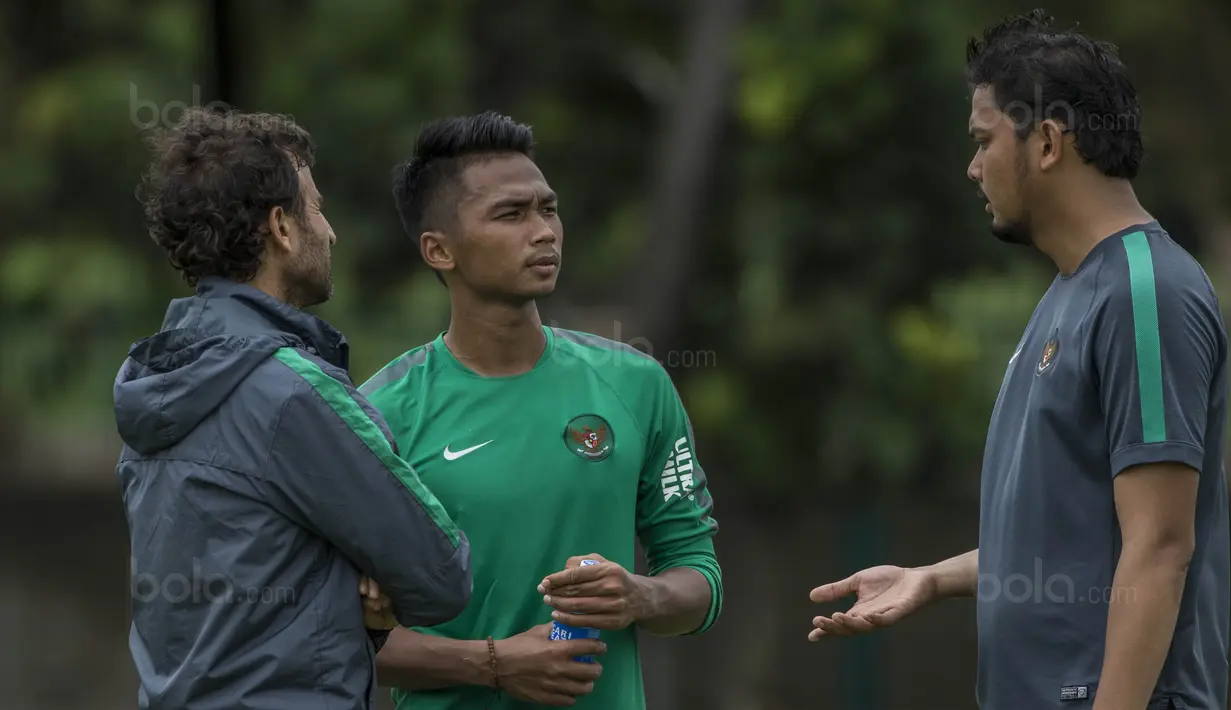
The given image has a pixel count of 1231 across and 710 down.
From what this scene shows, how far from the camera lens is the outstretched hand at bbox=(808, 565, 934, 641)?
11.1 ft

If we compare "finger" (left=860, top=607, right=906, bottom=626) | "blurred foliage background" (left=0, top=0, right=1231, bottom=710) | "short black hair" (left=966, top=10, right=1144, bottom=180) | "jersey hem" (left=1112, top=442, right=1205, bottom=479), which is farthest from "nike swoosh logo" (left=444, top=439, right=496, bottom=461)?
"blurred foliage background" (left=0, top=0, right=1231, bottom=710)

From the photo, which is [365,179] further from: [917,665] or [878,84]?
[917,665]

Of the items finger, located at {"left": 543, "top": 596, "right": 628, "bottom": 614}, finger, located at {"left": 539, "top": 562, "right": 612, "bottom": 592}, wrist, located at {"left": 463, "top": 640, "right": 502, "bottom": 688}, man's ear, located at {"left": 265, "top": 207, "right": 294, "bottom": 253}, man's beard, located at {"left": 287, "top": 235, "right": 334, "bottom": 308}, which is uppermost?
man's ear, located at {"left": 265, "top": 207, "right": 294, "bottom": 253}

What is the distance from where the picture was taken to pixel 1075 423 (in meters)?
3.01

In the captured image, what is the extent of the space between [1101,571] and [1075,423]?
11.7 inches

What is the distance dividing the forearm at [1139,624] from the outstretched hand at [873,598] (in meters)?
0.61

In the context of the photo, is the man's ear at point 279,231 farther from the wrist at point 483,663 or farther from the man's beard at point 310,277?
the wrist at point 483,663

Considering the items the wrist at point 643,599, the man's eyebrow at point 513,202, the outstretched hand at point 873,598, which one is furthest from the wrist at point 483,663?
the man's eyebrow at point 513,202

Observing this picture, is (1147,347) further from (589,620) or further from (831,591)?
(589,620)

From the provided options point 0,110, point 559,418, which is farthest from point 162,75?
point 559,418

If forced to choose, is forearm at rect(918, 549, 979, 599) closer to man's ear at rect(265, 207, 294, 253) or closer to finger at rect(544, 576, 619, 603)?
finger at rect(544, 576, 619, 603)

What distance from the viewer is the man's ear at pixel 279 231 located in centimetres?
329

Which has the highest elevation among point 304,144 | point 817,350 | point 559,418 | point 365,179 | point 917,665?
point 365,179

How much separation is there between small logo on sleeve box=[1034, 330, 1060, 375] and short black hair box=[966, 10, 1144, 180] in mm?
371
